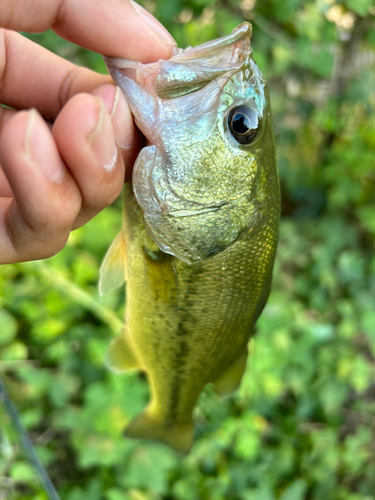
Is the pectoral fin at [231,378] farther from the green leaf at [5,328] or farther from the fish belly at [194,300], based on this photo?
the green leaf at [5,328]

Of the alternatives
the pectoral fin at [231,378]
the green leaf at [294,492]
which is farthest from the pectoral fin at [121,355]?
the green leaf at [294,492]

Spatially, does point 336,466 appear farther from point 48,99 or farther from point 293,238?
point 48,99

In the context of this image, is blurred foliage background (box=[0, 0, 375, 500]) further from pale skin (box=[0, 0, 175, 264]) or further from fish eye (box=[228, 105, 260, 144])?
fish eye (box=[228, 105, 260, 144])

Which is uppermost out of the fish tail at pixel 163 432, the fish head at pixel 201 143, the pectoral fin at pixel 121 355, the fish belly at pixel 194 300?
the fish head at pixel 201 143

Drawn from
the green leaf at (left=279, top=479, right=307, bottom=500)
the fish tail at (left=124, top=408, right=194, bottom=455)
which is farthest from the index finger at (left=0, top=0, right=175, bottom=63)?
the green leaf at (left=279, top=479, right=307, bottom=500)

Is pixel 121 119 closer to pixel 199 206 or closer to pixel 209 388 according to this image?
pixel 199 206
